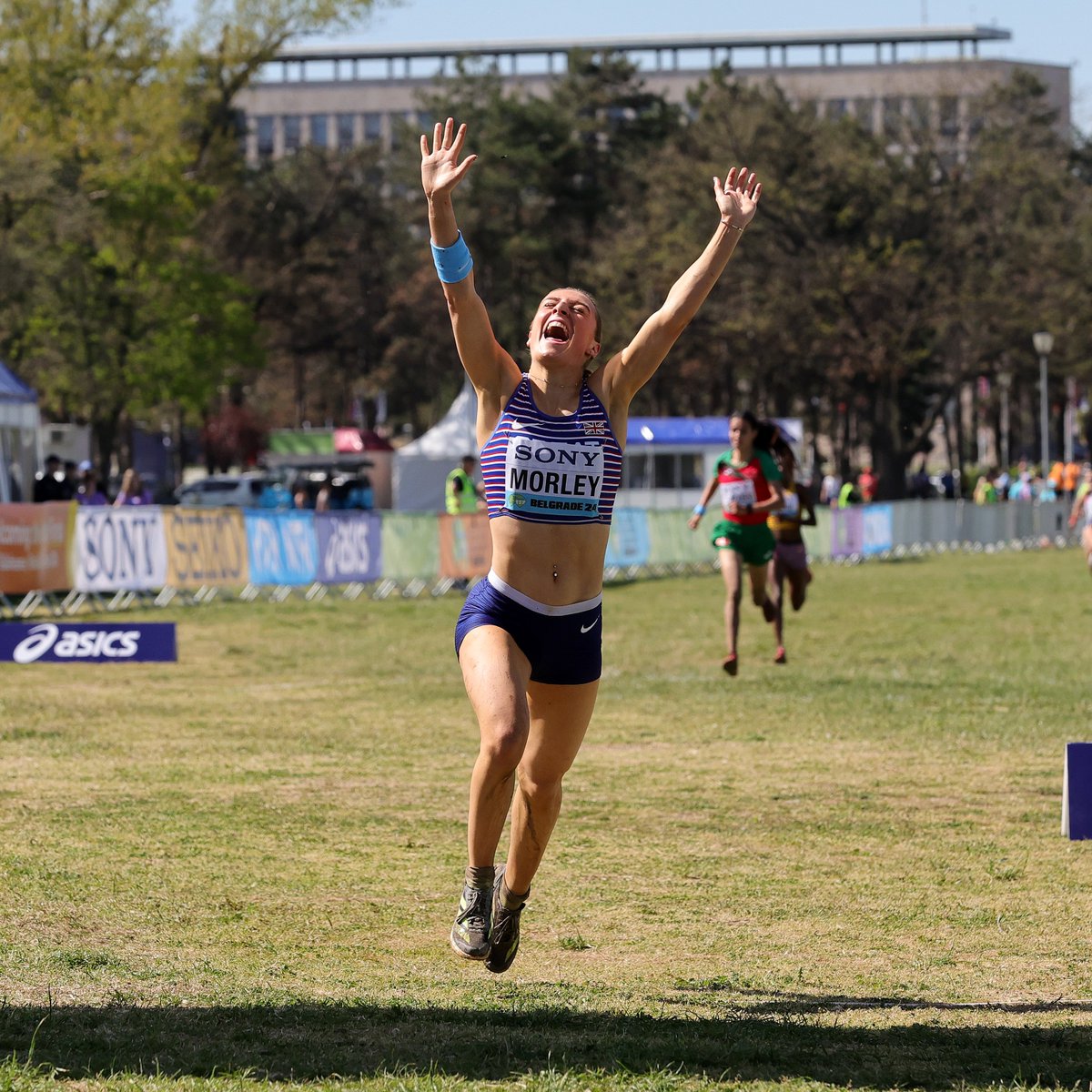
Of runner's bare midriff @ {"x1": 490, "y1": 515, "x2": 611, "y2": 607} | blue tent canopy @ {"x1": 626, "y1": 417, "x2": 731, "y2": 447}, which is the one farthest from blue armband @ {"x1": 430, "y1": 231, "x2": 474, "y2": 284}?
blue tent canopy @ {"x1": 626, "y1": 417, "x2": 731, "y2": 447}

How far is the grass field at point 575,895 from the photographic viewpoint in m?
5.16

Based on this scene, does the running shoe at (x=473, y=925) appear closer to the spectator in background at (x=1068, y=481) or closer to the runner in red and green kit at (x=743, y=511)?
the runner in red and green kit at (x=743, y=511)

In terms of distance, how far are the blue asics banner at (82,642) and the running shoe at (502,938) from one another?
882 centimetres

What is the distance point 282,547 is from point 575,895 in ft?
63.4

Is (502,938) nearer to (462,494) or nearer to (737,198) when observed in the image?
(737,198)

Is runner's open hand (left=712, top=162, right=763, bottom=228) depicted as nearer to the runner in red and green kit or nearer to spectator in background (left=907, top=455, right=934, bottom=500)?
the runner in red and green kit

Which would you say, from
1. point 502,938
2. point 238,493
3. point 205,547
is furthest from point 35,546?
point 238,493

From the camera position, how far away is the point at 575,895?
24.9ft

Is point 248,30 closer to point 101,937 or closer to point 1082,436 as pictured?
point 101,937

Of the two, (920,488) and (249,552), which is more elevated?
(249,552)

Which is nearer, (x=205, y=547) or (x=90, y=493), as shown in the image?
(x=205, y=547)

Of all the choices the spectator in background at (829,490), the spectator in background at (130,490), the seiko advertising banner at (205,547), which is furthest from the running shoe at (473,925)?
the spectator in background at (829,490)

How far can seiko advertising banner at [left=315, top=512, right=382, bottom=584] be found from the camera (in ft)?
89.6

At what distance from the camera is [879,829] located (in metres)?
9.07
